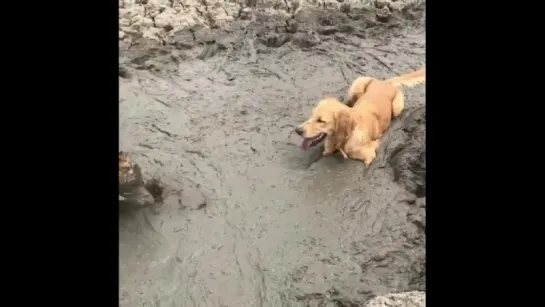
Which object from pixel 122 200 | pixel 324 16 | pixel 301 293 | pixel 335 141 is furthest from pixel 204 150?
pixel 324 16

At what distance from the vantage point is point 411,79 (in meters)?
2.27

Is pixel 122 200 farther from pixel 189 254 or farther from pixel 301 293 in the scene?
pixel 301 293

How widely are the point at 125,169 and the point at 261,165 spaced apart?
0.50 meters

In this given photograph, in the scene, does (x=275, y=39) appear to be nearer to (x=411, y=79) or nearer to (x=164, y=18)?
(x=164, y=18)

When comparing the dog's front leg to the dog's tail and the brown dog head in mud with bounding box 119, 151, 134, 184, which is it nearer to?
the dog's tail

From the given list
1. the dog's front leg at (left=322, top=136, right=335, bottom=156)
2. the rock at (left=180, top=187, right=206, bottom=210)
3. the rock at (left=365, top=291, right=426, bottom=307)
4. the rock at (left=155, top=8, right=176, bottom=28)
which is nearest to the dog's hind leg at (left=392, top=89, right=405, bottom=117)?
the dog's front leg at (left=322, top=136, right=335, bottom=156)

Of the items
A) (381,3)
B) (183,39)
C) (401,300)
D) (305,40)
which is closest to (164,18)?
(183,39)

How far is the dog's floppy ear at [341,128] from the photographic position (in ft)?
7.04

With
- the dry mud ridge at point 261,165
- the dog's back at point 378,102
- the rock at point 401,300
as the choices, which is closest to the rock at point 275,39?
the dry mud ridge at point 261,165

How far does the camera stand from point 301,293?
6.42ft

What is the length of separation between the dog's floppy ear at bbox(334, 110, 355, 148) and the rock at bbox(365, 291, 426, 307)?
583 mm

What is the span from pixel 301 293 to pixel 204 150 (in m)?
0.63

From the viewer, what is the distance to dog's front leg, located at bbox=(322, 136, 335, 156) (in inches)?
84.4

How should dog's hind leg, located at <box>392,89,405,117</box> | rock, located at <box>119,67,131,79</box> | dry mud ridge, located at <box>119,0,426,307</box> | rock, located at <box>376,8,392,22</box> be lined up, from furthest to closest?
rock, located at <box>376,8,392,22</box>
dog's hind leg, located at <box>392,89,405,117</box>
rock, located at <box>119,67,131,79</box>
dry mud ridge, located at <box>119,0,426,307</box>
